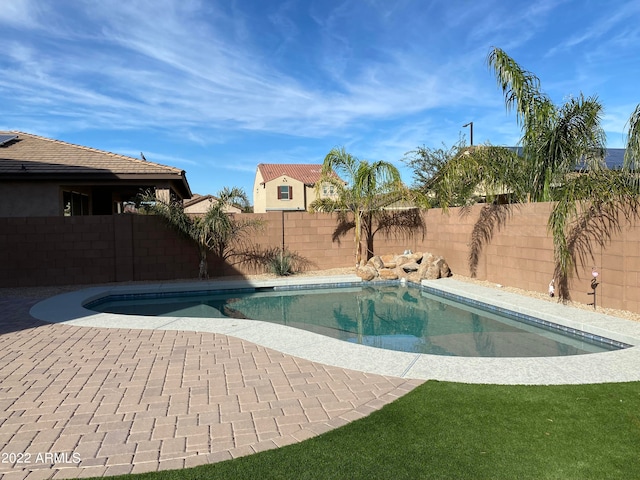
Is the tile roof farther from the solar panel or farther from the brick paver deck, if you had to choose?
the brick paver deck

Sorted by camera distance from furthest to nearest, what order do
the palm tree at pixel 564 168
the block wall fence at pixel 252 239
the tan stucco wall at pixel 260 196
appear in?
the tan stucco wall at pixel 260 196, the block wall fence at pixel 252 239, the palm tree at pixel 564 168

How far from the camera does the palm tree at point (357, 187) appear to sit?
589 inches

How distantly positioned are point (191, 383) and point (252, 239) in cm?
1024

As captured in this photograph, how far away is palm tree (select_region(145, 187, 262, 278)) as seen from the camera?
13586 mm

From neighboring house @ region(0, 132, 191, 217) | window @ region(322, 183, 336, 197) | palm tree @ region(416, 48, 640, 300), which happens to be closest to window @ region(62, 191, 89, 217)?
neighboring house @ region(0, 132, 191, 217)

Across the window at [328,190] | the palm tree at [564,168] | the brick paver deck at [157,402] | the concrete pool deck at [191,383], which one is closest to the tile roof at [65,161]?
the window at [328,190]

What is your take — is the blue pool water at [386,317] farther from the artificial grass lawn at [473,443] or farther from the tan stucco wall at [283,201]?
the tan stucco wall at [283,201]

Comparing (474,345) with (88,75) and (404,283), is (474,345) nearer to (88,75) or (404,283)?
(404,283)

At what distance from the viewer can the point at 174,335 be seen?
24.2 feet

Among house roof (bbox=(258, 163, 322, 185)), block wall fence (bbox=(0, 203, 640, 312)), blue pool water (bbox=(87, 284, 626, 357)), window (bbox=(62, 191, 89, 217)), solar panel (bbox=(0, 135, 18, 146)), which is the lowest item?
blue pool water (bbox=(87, 284, 626, 357))

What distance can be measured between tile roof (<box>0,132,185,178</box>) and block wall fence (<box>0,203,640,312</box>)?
2.02 metres

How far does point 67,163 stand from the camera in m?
15.2

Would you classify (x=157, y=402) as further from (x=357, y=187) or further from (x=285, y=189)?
(x=285, y=189)

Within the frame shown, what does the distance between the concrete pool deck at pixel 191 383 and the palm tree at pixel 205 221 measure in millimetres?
5851
